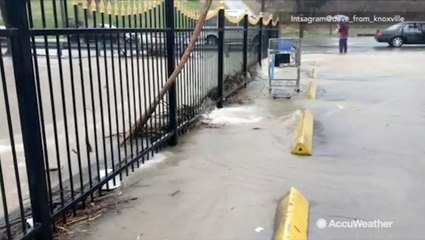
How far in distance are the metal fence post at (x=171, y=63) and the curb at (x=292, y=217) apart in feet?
6.75

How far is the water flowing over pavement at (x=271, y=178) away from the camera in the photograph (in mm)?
3492

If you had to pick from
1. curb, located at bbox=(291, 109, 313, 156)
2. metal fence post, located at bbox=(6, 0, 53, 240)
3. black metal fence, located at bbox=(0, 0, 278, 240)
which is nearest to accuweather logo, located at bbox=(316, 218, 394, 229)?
curb, located at bbox=(291, 109, 313, 156)

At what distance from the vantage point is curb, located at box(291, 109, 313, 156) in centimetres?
536

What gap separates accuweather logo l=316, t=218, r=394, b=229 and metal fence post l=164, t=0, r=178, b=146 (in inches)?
99.8

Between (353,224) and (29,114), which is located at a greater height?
(29,114)

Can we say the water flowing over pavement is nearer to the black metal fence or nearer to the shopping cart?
the black metal fence

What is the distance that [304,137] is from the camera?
5691mm

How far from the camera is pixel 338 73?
46.3 feet

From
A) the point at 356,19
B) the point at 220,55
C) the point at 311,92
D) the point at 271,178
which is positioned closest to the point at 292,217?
the point at 271,178

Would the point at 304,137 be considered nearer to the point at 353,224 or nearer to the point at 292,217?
the point at 353,224

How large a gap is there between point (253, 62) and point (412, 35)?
56.6ft

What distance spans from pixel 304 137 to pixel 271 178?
1.33 m

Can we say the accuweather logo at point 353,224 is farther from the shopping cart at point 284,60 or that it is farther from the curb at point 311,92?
the shopping cart at point 284,60

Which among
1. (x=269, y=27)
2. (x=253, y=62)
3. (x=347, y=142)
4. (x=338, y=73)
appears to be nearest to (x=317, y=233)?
(x=347, y=142)
